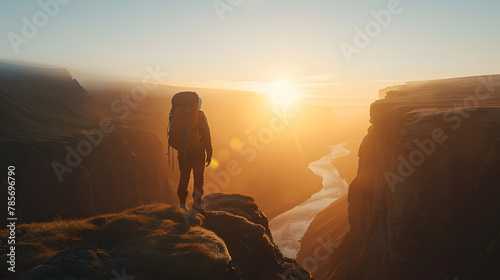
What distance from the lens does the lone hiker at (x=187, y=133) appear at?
40.8ft

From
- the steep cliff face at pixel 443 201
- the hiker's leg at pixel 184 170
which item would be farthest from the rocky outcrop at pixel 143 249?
the steep cliff face at pixel 443 201

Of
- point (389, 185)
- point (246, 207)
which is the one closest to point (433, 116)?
point (389, 185)

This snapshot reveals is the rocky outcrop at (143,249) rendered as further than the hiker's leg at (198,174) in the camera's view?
No

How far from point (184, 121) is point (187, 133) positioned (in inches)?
19.3

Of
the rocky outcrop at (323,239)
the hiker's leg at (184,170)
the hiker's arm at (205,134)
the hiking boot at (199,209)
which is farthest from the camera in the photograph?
the rocky outcrop at (323,239)

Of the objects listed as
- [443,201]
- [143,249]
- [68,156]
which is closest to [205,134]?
[143,249]

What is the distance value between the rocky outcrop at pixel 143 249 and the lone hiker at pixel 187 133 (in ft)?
5.83

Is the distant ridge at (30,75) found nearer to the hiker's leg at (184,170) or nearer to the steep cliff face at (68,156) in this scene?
the steep cliff face at (68,156)

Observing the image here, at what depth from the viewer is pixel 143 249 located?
951cm

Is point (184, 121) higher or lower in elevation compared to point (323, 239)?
higher

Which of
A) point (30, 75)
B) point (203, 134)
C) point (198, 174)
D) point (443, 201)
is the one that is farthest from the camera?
A: point (30, 75)

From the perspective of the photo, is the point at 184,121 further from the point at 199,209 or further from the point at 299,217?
the point at 299,217

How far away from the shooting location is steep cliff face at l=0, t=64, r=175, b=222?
45.7m

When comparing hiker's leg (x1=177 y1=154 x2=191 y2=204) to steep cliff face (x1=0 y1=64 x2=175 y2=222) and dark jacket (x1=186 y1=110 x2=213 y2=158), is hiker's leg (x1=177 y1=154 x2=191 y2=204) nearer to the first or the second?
dark jacket (x1=186 y1=110 x2=213 y2=158)
